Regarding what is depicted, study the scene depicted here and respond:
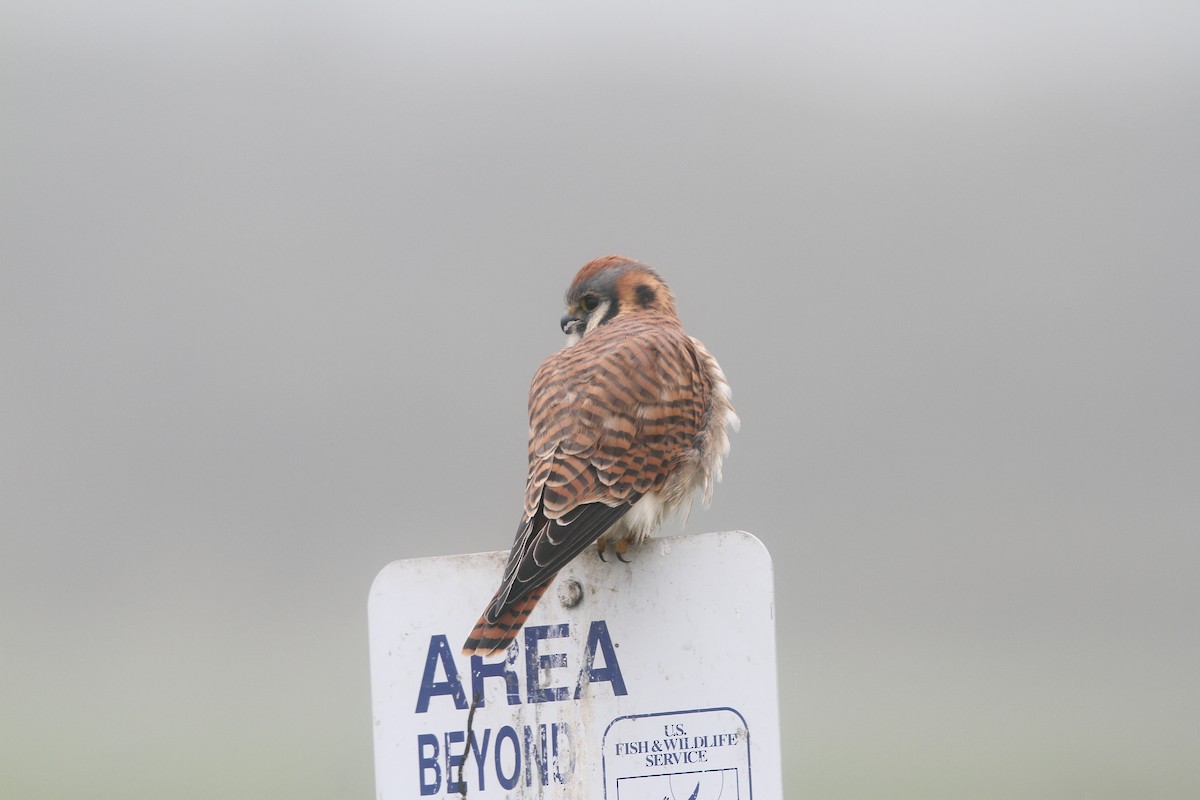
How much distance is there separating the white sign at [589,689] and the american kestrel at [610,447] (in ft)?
0.25

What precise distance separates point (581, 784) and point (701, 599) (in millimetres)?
299

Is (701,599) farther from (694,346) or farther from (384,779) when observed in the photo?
(694,346)

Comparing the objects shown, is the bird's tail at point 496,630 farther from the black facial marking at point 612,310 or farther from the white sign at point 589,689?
the black facial marking at point 612,310

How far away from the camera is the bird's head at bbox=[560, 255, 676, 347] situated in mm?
2621

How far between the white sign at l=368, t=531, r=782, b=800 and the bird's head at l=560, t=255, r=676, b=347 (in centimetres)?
108

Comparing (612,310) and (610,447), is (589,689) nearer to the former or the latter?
(610,447)

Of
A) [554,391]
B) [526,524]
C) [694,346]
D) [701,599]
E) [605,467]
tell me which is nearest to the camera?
[701,599]

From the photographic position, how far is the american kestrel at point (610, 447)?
Answer: 1.61 m

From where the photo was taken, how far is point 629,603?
1.61 metres

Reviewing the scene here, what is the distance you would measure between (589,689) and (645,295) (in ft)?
4.08

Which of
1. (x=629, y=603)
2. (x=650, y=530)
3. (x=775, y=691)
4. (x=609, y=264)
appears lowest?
Result: (x=775, y=691)

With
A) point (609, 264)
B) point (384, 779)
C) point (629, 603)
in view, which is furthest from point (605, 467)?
point (609, 264)

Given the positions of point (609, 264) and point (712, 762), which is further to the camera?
point (609, 264)

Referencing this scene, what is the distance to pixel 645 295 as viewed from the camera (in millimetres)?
2631
